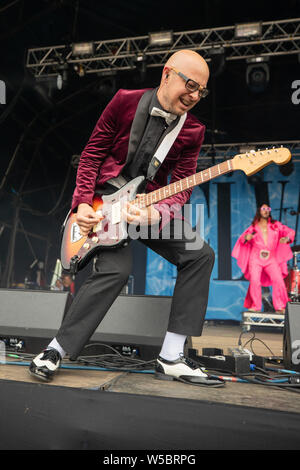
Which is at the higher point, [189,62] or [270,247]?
[189,62]

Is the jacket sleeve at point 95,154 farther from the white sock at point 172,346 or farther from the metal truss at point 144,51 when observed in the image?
the metal truss at point 144,51

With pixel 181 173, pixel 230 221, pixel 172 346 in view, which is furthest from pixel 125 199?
pixel 230 221

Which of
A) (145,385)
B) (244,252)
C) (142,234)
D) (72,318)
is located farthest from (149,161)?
(244,252)

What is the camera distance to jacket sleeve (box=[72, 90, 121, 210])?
71.6 inches

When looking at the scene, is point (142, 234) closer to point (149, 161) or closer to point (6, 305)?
point (149, 161)

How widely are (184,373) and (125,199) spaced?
34.0 inches

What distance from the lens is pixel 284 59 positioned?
6734 millimetres

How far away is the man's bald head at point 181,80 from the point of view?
170cm

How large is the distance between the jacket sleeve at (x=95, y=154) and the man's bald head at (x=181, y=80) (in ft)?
0.86

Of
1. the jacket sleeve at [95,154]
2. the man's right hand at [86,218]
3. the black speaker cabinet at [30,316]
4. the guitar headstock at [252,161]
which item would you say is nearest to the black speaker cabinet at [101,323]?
the black speaker cabinet at [30,316]

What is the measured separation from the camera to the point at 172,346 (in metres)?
1.72

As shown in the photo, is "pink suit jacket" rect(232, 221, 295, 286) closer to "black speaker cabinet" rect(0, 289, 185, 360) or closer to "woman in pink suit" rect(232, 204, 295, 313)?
"woman in pink suit" rect(232, 204, 295, 313)

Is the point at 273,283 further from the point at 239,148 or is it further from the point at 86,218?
the point at 86,218

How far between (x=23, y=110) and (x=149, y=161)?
6688 millimetres
